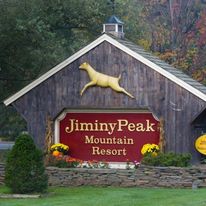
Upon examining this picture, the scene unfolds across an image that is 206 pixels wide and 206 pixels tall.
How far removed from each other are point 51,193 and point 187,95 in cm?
557

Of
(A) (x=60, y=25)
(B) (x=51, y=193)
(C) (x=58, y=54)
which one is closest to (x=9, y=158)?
(B) (x=51, y=193)

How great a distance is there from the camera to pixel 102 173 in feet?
74.0

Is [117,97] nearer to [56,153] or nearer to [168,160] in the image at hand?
[56,153]

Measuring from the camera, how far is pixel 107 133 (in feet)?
81.1

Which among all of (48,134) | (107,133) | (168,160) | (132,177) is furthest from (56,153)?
(168,160)

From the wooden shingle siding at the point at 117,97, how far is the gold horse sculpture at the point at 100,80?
0.14 meters

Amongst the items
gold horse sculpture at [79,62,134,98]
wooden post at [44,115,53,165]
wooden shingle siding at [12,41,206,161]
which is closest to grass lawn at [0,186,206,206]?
wooden shingle siding at [12,41,206,161]

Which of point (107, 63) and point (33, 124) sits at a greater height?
point (107, 63)

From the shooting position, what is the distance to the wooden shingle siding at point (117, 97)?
2331 cm

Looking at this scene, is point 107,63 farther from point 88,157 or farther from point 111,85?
point 88,157

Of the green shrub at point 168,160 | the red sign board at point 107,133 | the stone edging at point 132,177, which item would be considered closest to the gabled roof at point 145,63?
the red sign board at point 107,133

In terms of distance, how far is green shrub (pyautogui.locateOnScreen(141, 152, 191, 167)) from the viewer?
22297 millimetres

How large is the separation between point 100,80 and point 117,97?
80cm

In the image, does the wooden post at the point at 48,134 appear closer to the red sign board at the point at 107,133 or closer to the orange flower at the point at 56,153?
the red sign board at the point at 107,133
